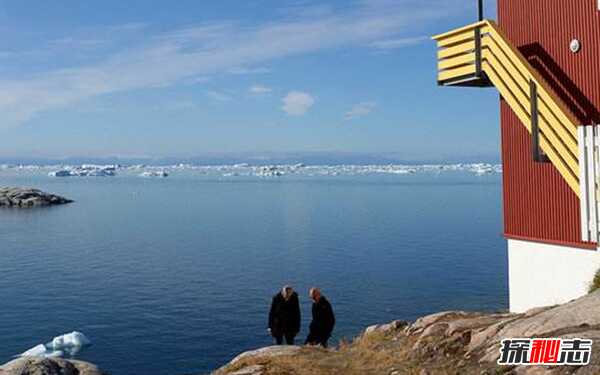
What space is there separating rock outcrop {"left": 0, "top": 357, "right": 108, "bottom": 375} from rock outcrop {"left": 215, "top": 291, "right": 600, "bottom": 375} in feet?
27.8

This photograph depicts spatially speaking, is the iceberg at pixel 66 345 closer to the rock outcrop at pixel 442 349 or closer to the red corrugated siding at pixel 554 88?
the rock outcrop at pixel 442 349

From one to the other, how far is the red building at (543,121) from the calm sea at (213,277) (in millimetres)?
21684

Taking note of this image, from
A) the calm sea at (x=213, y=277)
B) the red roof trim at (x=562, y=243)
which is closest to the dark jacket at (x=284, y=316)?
→ the red roof trim at (x=562, y=243)

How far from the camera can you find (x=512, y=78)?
15.3 metres

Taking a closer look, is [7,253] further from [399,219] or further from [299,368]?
[299,368]

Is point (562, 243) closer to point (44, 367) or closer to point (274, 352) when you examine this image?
point (274, 352)

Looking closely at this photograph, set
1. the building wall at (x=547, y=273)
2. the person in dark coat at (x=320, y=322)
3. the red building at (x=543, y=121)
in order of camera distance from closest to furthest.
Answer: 1. the red building at (x=543, y=121)
2. the building wall at (x=547, y=273)
3. the person in dark coat at (x=320, y=322)

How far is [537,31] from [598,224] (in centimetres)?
622

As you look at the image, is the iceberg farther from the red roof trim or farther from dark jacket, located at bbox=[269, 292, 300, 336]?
the red roof trim

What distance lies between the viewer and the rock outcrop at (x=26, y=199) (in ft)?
502

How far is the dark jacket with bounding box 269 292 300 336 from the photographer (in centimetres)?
1582

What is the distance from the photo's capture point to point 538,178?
54.1ft

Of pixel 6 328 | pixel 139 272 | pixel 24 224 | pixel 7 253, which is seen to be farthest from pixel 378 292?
pixel 24 224

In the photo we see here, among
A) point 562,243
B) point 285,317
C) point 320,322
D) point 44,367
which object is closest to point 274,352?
point 285,317
